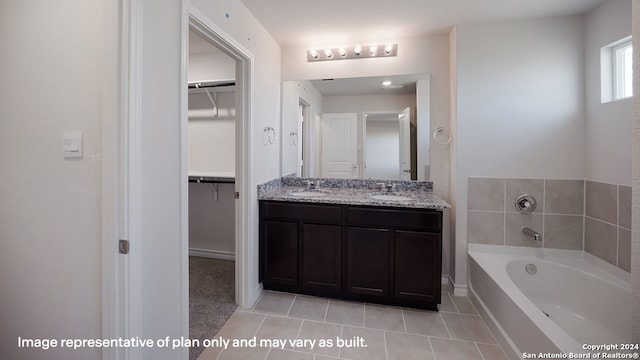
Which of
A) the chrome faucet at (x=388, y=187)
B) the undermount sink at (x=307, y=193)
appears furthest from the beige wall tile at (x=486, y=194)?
the undermount sink at (x=307, y=193)

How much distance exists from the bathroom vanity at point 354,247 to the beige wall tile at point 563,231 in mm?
988

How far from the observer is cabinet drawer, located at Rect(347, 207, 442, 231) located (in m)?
2.08

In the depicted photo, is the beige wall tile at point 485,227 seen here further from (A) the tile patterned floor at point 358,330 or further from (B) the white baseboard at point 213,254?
(B) the white baseboard at point 213,254

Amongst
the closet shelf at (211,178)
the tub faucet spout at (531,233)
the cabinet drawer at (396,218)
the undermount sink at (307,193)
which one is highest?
the closet shelf at (211,178)

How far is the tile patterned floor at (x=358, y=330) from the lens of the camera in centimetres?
168

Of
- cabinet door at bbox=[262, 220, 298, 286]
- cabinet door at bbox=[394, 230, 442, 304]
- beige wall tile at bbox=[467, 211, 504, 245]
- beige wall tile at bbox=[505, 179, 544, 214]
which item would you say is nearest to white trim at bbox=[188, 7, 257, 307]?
cabinet door at bbox=[262, 220, 298, 286]

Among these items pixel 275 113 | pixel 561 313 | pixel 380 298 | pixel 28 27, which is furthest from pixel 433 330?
pixel 28 27

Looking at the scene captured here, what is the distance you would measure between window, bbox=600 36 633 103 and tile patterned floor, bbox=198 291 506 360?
1944 mm

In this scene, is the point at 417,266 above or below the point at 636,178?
below

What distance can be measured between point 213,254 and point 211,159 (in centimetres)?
115

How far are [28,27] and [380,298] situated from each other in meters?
2.61

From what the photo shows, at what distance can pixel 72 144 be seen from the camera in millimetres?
1091

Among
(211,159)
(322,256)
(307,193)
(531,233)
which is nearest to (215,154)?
(211,159)

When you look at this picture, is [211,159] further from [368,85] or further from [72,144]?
[72,144]
